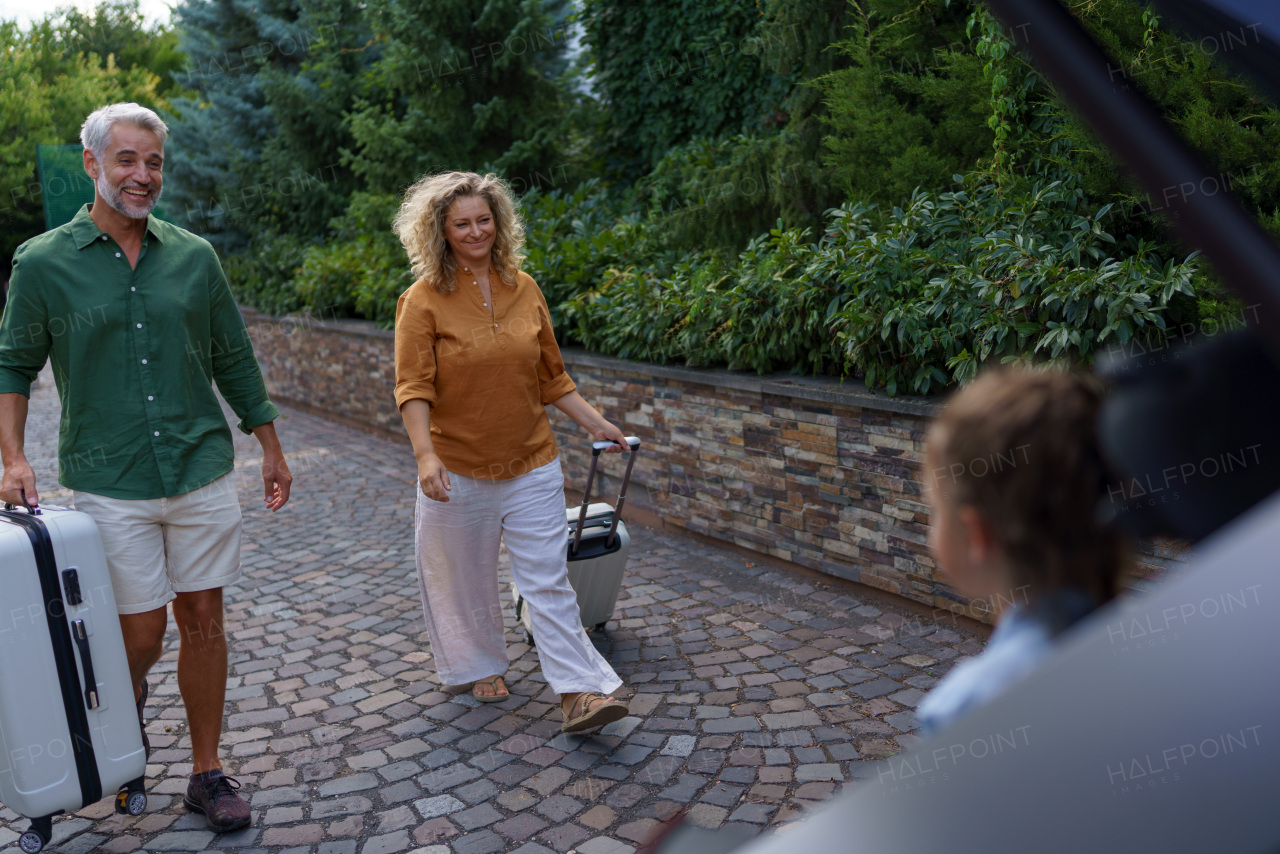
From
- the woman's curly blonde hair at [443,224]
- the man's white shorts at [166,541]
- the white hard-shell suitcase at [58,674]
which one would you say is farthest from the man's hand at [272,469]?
the woman's curly blonde hair at [443,224]

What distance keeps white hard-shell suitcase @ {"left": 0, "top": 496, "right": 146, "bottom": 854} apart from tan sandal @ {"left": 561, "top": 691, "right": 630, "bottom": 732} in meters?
1.53

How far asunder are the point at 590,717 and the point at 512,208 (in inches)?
82.7

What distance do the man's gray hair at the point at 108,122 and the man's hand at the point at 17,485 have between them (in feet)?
3.44

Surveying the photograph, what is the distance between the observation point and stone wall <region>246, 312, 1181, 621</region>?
5.05 metres

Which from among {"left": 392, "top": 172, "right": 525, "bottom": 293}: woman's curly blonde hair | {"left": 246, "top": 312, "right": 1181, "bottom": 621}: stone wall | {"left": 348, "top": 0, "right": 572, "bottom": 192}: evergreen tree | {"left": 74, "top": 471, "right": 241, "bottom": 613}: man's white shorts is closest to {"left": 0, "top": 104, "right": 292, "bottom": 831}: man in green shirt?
{"left": 74, "top": 471, "right": 241, "bottom": 613}: man's white shorts

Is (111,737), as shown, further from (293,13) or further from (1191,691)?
(293,13)

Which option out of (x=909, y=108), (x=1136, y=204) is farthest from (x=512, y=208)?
(x=909, y=108)

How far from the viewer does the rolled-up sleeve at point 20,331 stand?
3328mm

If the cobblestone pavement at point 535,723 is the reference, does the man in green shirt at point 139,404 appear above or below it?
above

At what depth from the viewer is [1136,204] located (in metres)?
5.10

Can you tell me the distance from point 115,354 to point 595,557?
2.22m

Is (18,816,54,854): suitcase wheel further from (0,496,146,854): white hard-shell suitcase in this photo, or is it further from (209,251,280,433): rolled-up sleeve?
(209,251,280,433): rolled-up sleeve

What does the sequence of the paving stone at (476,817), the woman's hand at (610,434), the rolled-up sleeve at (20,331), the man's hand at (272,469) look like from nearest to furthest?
the rolled-up sleeve at (20,331) < the paving stone at (476,817) < the man's hand at (272,469) < the woman's hand at (610,434)

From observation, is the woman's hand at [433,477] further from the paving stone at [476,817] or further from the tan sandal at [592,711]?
the paving stone at [476,817]
